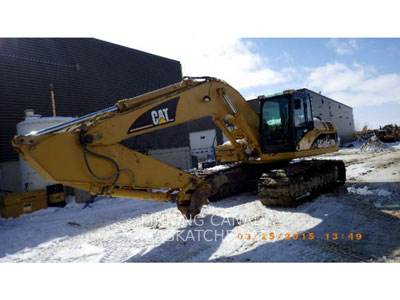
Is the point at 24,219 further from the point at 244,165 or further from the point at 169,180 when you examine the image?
the point at 244,165

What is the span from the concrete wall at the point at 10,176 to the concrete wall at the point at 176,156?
7752mm

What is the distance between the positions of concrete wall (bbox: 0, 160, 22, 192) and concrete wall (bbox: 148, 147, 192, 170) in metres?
7.75

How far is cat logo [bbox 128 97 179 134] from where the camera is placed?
15.4 feet

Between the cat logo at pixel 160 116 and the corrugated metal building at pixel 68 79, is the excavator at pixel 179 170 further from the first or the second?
the corrugated metal building at pixel 68 79

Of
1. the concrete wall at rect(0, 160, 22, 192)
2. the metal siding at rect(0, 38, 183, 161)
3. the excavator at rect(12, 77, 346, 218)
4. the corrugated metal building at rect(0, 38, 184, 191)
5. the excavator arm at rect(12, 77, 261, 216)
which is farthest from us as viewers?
the metal siding at rect(0, 38, 183, 161)

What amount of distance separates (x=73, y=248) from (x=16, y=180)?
314 inches

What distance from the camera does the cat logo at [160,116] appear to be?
16.0 feet

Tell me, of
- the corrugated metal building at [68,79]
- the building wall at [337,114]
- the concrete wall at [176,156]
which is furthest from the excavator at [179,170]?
the building wall at [337,114]

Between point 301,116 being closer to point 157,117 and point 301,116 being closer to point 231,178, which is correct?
point 231,178

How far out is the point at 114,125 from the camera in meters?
4.46

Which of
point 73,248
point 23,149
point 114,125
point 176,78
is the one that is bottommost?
point 73,248

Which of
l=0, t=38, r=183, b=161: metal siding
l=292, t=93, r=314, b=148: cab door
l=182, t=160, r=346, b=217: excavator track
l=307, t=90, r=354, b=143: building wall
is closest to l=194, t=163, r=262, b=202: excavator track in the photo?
l=182, t=160, r=346, b=217: excavator track

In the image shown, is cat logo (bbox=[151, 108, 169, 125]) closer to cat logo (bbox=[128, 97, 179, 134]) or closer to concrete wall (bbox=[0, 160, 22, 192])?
cat logo (bbox=[128, 97, 179, 134])

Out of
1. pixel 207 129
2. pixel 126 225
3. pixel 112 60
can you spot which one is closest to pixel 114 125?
pixel 126 225
